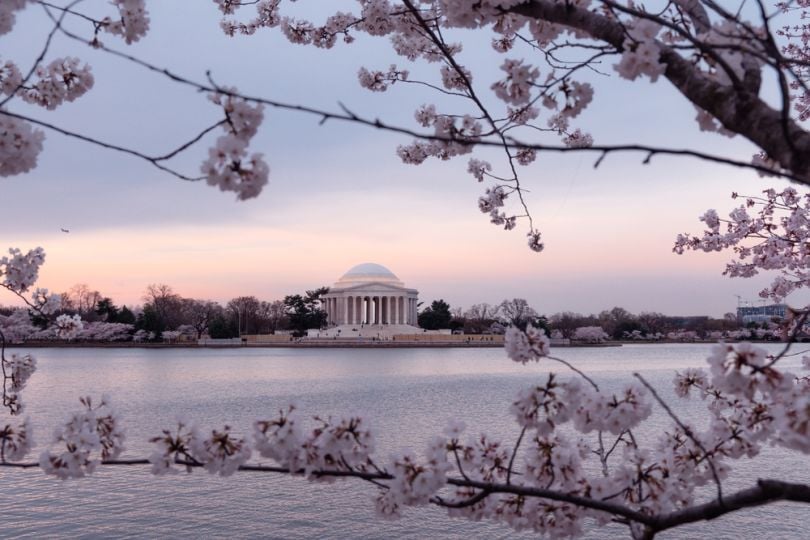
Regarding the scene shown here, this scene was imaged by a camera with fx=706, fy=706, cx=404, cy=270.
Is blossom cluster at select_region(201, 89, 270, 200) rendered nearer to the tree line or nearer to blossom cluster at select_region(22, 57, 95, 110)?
blossom cluster at select_region(22, 57, 95, 110)

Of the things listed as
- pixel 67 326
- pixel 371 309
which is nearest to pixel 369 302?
pixel 371 309

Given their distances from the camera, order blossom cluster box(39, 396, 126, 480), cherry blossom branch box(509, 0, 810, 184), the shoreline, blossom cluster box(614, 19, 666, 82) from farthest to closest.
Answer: the shoreline < blossom cluster box(39, 396, 126, 480) < blossom cluster box(614, 19, 666, 82) < cherry blossom branch box(509, 0, 810, 184)

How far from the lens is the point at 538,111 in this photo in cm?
562

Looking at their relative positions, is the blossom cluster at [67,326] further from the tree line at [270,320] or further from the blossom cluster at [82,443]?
the tree line at [270,320]

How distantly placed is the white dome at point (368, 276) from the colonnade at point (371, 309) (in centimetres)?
307

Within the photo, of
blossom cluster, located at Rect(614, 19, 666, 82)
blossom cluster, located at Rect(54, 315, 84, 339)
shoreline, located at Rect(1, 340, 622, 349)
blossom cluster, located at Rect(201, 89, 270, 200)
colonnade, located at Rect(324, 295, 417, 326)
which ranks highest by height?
colonnade, located at Rect(324, 295, 417, 326)

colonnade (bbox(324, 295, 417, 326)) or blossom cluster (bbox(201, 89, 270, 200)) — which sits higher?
colonnade (bbox(324, 295, 417, 326))

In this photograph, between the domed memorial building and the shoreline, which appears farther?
the domed memorial building

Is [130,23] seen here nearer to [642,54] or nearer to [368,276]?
[642,54]

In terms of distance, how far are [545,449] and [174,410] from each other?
25.4 metres

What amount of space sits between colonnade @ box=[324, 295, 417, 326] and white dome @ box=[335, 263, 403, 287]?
3066mm

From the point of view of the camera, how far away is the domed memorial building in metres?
111

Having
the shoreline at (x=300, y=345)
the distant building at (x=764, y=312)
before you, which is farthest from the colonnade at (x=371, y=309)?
the distant building at (x=764, y=312)

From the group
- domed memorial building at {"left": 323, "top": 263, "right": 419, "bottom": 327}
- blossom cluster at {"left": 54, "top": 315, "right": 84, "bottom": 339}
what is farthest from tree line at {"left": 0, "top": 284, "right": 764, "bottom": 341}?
blossom cluster at {"left": 54, "top": 315, "right": 84, "bottom": 339}
